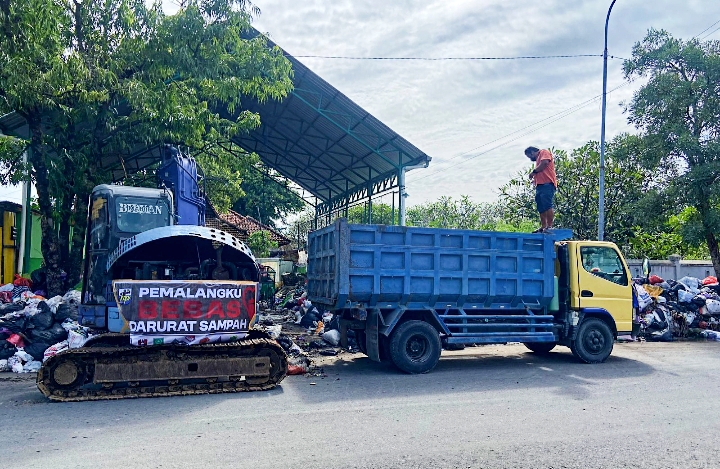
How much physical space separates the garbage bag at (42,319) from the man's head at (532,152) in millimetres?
9394

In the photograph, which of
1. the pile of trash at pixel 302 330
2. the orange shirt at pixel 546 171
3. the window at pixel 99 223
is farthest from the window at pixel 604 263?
the window at pixel 99 223

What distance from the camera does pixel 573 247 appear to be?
10.5 metres

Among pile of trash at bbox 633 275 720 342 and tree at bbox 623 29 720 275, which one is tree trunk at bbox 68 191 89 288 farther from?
tree at bbox 623 29 720 275

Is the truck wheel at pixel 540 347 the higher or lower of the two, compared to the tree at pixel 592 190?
lower

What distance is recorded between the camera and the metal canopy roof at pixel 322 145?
17.8m

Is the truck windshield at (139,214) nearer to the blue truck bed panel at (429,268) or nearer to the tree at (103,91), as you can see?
the blue truck bed panel at (429,268)

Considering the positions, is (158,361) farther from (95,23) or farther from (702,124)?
(702,124)

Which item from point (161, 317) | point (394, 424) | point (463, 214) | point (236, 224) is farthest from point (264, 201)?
point (394, 424)

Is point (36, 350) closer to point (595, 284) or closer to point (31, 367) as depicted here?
point (31, 367)

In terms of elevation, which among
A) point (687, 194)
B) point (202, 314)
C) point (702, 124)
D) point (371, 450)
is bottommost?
point (371, 450)

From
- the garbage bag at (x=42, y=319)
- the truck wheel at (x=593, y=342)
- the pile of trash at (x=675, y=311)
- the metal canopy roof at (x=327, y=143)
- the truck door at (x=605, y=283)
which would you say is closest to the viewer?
the garbage bag at (x=42, y=319)

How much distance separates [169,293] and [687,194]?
1485cm

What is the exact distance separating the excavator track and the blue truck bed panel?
163 cm

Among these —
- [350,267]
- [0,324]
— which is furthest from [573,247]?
[0,324]
